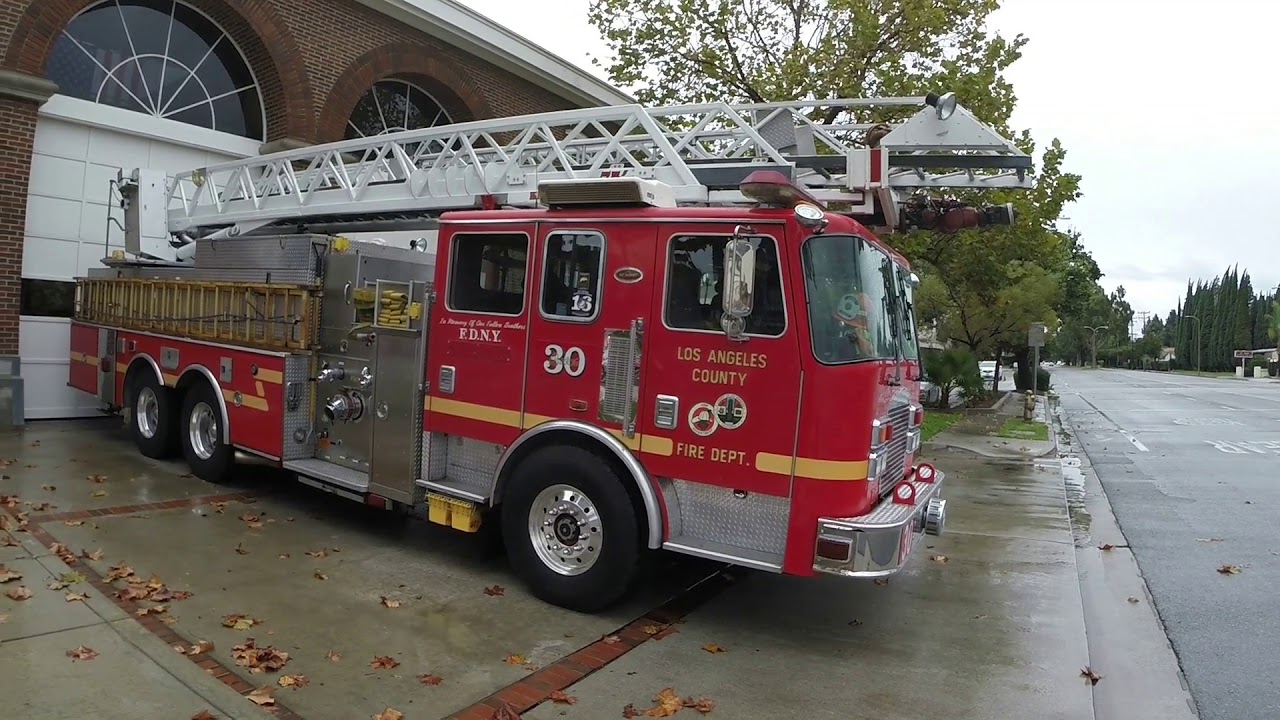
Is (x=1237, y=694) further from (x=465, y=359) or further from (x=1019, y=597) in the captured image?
(x=465, y=359)

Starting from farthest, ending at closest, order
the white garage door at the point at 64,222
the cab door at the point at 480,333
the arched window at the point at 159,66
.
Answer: the arched window at the point at 159,66 → the white garage door at the point at 64,222 → the cab door at the point at 480,333

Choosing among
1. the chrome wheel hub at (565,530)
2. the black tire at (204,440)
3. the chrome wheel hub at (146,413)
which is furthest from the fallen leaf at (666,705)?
the chrome wheel hub at (146,413)

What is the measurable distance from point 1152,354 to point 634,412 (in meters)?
141

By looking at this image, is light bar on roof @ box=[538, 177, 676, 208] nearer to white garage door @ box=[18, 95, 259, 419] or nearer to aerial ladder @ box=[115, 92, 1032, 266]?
aerial ladder @ box=[115, 92, 1032, 266]

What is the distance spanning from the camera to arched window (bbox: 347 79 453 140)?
15578 millimetres

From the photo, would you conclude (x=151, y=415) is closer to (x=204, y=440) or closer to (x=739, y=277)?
(x=204, y=440)

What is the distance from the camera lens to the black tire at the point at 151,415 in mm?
8758

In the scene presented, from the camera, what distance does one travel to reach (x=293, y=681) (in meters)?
4.07

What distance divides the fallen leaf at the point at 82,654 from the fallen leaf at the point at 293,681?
3.09ft

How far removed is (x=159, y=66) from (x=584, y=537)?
11.5 metres

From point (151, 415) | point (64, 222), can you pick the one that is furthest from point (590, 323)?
point (64, 222)

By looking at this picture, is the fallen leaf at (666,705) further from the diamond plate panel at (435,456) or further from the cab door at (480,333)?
the diamond plate panel at (435,456)

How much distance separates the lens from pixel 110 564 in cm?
555

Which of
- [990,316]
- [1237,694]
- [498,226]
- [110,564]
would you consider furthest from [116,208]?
[990,316]
